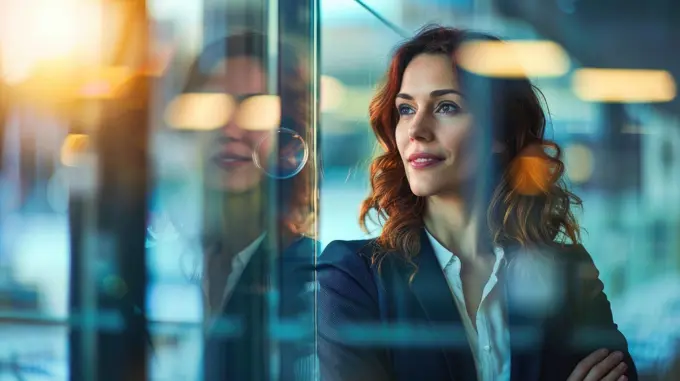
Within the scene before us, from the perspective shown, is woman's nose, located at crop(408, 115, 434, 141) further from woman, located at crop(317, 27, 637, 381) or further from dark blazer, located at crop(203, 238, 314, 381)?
dark blazer, located at crop(203, 238, 314, 381)

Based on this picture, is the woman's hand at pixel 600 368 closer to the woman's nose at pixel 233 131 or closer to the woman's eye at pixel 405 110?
the woman's eye at pixel 405 110

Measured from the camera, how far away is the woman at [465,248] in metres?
2.14

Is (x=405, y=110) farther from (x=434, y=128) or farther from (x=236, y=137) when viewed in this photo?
(x=236, y=137)

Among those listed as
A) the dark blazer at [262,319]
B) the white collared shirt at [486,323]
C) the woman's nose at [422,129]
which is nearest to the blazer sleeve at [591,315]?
the white collared shirt at [486,323]

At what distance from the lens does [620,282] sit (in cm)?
212

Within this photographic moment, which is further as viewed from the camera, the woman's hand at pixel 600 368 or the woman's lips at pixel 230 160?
the woman's lips at pixel 230 160

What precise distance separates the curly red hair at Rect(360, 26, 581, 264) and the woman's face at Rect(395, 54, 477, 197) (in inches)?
0.7

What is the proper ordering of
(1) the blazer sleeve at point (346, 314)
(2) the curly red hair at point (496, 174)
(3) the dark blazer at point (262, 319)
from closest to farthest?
(2) the curly red hair at point (496, 174) < (1) the blazer sleeve at point (346, 314) < (3) the dark blazer at point (262, 319)

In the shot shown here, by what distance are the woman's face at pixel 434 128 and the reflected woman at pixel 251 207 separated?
0.27m

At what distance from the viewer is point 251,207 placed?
2.45 m

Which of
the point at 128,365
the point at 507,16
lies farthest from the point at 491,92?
the point at 128,365

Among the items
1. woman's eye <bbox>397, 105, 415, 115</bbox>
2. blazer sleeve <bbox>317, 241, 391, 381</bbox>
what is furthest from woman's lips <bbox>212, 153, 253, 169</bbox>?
woman's eye <bbox>397, 105, 415, 115</bbox>

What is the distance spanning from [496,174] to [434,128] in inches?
6.8

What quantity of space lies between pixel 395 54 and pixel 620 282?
28.2 inches
